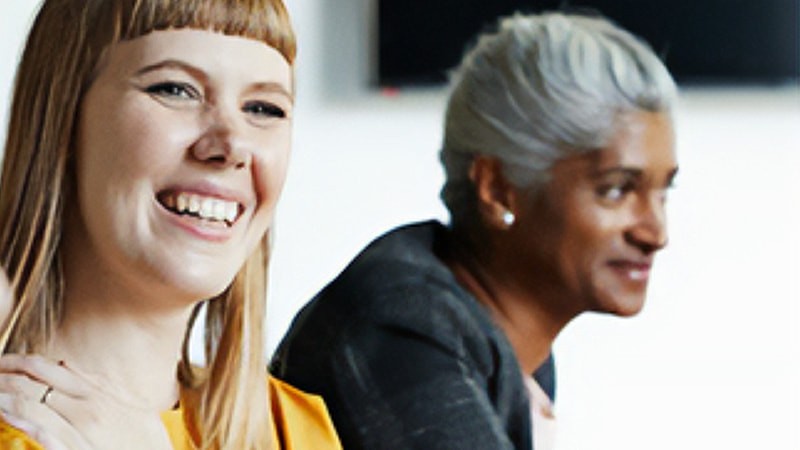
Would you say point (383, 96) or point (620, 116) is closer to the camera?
point (620, 116)

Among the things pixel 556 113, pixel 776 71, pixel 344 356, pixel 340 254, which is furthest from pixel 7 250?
pixel 776 71

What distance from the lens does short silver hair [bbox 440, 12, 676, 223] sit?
2.56 ft

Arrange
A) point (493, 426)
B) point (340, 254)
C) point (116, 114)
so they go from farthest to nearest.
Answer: point (340, 254) < point (493, 426) < point (116, 114)

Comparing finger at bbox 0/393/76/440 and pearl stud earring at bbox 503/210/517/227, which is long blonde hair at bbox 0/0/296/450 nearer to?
finger at bbox 0/393/76/440

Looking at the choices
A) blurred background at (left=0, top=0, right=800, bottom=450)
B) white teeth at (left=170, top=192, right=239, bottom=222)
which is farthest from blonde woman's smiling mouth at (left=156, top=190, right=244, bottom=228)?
blurred background at (left=0, top=0, right=800, bottom=450)

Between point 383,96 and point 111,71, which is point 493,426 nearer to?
point 111,71

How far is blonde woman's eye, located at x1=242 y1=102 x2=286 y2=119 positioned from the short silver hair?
6.7 inches

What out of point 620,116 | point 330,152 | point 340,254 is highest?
point 620,116

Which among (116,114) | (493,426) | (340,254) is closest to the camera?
(116,114)

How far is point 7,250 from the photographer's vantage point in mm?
634

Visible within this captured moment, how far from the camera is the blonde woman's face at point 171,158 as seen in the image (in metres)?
0.62

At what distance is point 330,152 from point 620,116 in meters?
0.85

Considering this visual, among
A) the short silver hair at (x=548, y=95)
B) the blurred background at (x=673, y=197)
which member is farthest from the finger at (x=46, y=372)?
the blurred background at (x=673, y=197)

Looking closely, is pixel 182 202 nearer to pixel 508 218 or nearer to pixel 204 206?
pixel 204 206
